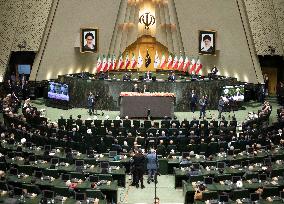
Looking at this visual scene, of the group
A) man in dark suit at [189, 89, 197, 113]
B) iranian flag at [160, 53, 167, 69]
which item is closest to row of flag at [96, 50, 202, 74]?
iranian flag at [160, 53, 167, 69]

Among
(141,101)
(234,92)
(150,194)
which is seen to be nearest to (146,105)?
(141,101)

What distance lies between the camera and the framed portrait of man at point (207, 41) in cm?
4597

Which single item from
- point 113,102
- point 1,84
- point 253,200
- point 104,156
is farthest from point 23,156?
point 1,84

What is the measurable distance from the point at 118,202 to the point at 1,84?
25.3 meters

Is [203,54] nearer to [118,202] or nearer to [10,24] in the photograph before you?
[10,24]

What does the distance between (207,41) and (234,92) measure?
20.8 ft

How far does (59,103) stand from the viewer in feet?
138

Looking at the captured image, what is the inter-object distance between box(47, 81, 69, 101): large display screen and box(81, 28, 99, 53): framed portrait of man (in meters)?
5.55

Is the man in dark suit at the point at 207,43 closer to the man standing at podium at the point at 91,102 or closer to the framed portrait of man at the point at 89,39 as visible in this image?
the framed portrait of man at the point at 89,39

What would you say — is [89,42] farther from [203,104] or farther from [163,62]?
[203,104]

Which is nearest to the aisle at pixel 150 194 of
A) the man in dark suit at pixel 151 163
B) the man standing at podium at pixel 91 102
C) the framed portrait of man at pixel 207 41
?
the man in dark suit at pixel 151 163

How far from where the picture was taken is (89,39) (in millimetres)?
46719

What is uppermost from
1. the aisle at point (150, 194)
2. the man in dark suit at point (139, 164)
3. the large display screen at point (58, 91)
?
the large display screen at point (58, 91)

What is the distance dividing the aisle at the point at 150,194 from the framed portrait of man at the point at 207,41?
21783mm
